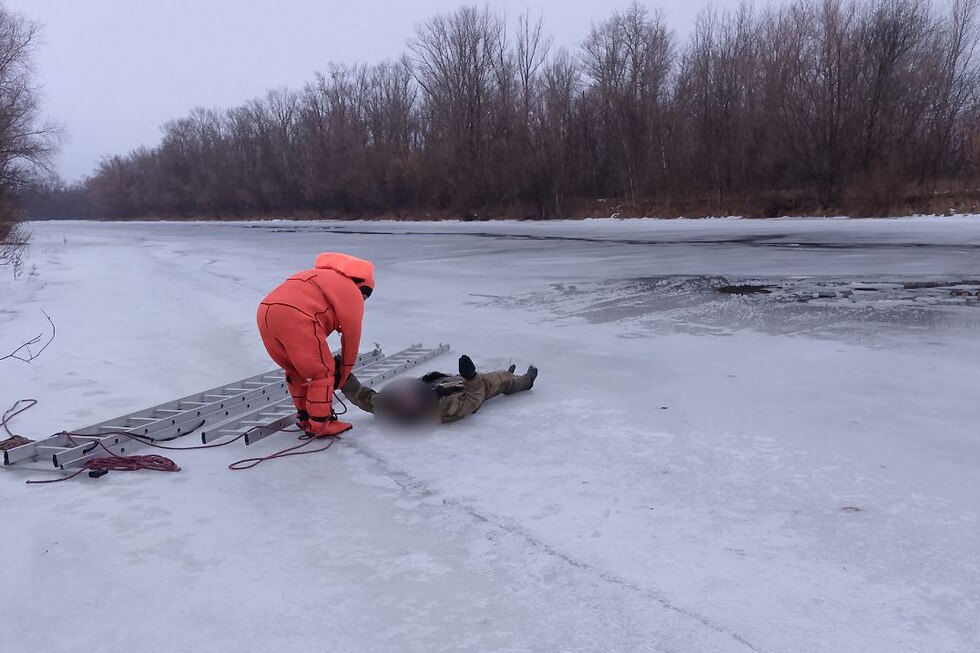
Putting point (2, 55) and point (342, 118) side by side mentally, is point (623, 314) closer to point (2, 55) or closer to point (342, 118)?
point (2, 55)

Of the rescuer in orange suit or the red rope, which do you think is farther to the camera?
the rescuer in orange suit

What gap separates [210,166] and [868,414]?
84.2m

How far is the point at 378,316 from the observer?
9000 millimetres

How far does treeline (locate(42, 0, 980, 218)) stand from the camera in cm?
2781

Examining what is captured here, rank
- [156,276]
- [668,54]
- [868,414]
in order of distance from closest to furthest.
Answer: [868,414]
[156,276]
[668,54]

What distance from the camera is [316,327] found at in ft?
13.4

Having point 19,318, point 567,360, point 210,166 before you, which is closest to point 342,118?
point 210,166

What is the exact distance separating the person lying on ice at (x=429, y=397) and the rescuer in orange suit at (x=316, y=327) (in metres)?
0.25

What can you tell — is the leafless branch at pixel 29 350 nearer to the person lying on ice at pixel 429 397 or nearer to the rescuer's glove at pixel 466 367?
the person lying on ice at pixel 429 397

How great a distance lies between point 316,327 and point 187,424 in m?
1.26

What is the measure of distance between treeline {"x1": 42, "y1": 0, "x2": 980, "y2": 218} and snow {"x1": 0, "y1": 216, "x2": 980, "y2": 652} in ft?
75.8

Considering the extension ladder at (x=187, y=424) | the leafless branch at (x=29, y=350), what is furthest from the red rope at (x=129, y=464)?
the leafless branch at (x=29, y=350)

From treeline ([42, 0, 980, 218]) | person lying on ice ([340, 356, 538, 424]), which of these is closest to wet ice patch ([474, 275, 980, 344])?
person lying on ice ([340, 356, 538, 424])

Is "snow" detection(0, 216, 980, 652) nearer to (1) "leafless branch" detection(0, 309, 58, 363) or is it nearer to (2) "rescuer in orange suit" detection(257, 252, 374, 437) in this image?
(1) "leafless branch" detection(0, 309, 58, 363)
